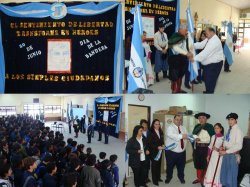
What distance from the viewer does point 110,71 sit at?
106 inches

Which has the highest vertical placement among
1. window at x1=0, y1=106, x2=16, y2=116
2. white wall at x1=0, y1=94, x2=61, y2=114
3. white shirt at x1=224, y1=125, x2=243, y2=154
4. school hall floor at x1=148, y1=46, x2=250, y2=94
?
school hall floor at x1=148, y1=46, x2=250, y2=94

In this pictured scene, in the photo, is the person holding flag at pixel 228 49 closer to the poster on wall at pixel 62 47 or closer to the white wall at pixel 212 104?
the white wall at pixel 212 104

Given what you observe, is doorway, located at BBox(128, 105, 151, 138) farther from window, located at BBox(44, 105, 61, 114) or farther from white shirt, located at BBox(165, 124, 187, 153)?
window, located at BBox(44, 105, 61, 114)

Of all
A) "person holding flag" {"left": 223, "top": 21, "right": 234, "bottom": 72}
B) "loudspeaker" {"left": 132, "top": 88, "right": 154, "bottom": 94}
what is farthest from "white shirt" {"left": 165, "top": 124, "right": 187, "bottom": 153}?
"person holding flag" {"left": 223, "top": 21, "right": 234, "bottom": 72}

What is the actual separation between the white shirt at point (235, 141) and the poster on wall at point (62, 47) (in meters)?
1.09

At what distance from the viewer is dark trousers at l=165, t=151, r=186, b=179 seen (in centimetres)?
263

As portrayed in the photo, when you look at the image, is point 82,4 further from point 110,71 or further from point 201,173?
point 201,173

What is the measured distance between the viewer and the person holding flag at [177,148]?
8.52 ft

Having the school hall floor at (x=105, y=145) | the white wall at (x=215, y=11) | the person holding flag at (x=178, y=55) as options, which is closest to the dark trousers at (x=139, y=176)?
the school hall floor at (x=105, y=145)

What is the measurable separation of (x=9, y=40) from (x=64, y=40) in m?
0.54

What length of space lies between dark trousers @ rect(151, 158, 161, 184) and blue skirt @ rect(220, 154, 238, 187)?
0.56 metres

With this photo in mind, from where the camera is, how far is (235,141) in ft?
7.97

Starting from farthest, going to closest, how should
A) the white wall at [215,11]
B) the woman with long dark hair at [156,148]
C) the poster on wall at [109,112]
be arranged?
the poster on wall at [109,112]
the woman with long dark hair at [156,148]
the white wall at [215,11]

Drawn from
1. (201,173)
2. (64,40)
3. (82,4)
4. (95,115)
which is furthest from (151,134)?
(82,4)
